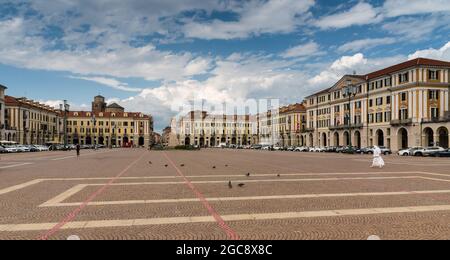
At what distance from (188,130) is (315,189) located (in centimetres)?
14919

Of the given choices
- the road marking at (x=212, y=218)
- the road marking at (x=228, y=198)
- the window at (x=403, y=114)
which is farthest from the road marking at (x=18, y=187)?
the window at (x=403, y=114)

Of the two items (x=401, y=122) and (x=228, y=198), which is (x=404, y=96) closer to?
(x=401, y=122)

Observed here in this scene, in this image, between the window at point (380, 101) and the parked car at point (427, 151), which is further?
the window at point (380, 101)

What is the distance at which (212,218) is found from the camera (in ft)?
27.0

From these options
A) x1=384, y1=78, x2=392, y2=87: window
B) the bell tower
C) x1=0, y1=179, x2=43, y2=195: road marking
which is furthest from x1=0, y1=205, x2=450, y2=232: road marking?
the bell tower

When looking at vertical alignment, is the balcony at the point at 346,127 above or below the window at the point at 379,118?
below

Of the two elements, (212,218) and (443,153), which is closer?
(212,218)

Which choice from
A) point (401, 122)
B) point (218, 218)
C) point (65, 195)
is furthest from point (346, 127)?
point (218, 218)

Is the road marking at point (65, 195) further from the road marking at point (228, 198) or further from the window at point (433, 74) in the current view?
the window at point (433, 74)

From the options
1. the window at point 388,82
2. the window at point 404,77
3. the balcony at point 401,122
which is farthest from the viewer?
the window at point 388,82

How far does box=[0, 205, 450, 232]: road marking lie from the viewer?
294 inches

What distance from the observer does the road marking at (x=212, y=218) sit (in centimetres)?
747

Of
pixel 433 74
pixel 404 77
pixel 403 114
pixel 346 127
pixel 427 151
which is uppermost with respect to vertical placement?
pixel 433 74
